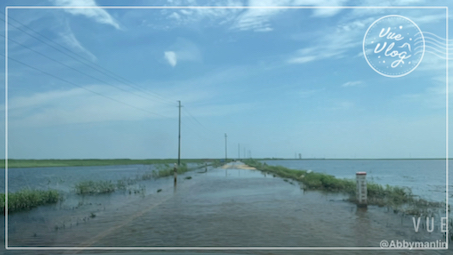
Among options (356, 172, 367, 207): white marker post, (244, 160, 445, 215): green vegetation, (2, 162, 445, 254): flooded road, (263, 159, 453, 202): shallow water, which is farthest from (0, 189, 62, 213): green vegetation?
(263, 159, 453, 202): shallow water

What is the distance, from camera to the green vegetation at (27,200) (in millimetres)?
16366

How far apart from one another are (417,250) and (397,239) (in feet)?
3.40

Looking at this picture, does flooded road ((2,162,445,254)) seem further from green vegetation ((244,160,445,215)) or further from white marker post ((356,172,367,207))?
green vegetation ((244,160,445,215))

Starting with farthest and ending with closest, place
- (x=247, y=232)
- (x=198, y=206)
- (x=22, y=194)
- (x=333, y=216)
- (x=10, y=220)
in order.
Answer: (x=22, y=194), (x=198, y=206), (x=10, y=220), (x=333, y=216), (x=247, y=232)

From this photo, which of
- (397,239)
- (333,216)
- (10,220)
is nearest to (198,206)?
(333,216)

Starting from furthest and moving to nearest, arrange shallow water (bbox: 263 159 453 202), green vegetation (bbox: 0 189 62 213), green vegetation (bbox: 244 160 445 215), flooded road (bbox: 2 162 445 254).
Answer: shallow water (bbox: 263 159 453 202), green vegetation (bbox: 0 189 62 213), green vegetation (bbox: 244 160 445 215), flooded road (bbox: 2 162 445 254)

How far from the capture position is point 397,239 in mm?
8898

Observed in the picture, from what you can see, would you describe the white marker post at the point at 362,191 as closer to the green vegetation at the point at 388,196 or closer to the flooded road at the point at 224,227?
the flooded road at the point at 224,227

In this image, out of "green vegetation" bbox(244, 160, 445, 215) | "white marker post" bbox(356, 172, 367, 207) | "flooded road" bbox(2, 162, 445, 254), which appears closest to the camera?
"flooded road" bbox(2, 162, 445, 254)

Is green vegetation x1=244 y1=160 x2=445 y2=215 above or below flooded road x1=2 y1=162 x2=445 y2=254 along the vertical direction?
above

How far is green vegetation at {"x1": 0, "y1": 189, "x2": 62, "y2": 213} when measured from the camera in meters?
16.4

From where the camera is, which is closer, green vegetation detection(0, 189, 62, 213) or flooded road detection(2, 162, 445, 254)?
flooded road detection(2, 162, 445, 254)

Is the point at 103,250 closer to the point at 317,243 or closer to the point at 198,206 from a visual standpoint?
the point at 317,243

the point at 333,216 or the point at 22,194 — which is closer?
the point at 333,216
